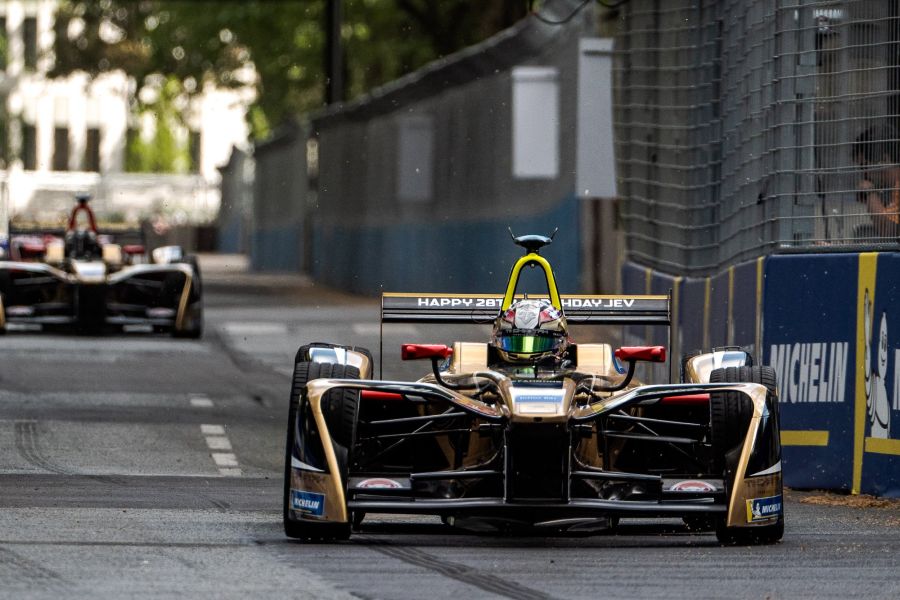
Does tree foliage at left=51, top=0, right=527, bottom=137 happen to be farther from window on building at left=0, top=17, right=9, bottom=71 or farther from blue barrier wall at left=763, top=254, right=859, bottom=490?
window on building at left=0, top=17, right=9, bottom=71

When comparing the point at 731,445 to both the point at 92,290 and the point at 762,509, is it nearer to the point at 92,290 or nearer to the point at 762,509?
the point at 762,509

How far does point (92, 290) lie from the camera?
76.0ft

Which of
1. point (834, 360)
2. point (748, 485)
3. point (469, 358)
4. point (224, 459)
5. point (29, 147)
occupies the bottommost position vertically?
point (224, 459)

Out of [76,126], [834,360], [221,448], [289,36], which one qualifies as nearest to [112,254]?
[221,448]

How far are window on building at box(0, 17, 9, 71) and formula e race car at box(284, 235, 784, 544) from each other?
76.9 metres

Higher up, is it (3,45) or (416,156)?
(3,45)

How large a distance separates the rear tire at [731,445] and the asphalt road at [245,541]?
0.08 meters

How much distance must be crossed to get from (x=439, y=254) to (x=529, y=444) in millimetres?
23491

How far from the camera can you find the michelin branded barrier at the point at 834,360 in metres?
11.2

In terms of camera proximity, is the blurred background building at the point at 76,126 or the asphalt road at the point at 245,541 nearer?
the asphalt road at the point at 245,541

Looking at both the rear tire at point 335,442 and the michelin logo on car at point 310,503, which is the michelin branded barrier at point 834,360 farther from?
the michelin logo on car at point 310,503

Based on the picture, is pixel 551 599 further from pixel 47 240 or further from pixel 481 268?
pixel 481 268

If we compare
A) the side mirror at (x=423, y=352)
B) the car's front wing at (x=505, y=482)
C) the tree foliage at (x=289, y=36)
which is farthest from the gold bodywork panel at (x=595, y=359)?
the tree foliage at (x=289, y=36)

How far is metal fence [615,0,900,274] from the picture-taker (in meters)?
11.7
